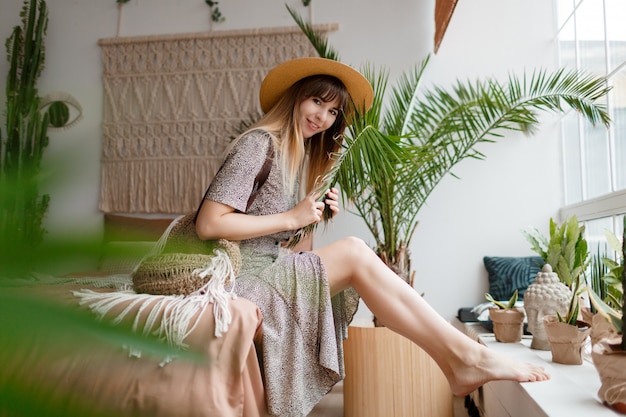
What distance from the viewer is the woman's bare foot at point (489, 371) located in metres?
1.33

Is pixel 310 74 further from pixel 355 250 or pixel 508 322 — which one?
pixel 508 322

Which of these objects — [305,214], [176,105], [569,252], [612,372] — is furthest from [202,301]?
[176,105]

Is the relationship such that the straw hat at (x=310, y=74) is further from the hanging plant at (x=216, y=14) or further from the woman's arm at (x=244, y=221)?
the hanging plant at (x=216, y=14)

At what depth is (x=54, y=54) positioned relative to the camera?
3.75 meters

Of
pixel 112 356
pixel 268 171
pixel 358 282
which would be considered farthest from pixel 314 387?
pixel 112 356

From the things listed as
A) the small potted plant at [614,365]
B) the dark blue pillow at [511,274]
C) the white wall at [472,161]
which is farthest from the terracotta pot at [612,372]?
the white wall at [472,161]

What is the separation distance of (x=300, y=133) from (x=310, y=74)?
→ 0.28 metres

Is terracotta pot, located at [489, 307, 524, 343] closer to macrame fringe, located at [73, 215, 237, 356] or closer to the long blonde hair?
the long blonde hair

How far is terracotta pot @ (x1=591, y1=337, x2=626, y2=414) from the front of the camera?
1.03 m

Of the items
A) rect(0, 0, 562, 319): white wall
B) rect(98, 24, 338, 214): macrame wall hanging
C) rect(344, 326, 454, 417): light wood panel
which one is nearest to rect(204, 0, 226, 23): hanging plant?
rect(98, 24, 338, 214): macrame wall hanging

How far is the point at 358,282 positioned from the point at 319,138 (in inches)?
28.8

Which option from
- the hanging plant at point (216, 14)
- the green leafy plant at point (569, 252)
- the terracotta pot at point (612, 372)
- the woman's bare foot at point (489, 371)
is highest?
the hanging plant at point (216, 14)

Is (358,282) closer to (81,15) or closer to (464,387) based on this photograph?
(464,387)

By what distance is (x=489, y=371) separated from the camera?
4.40 feet
